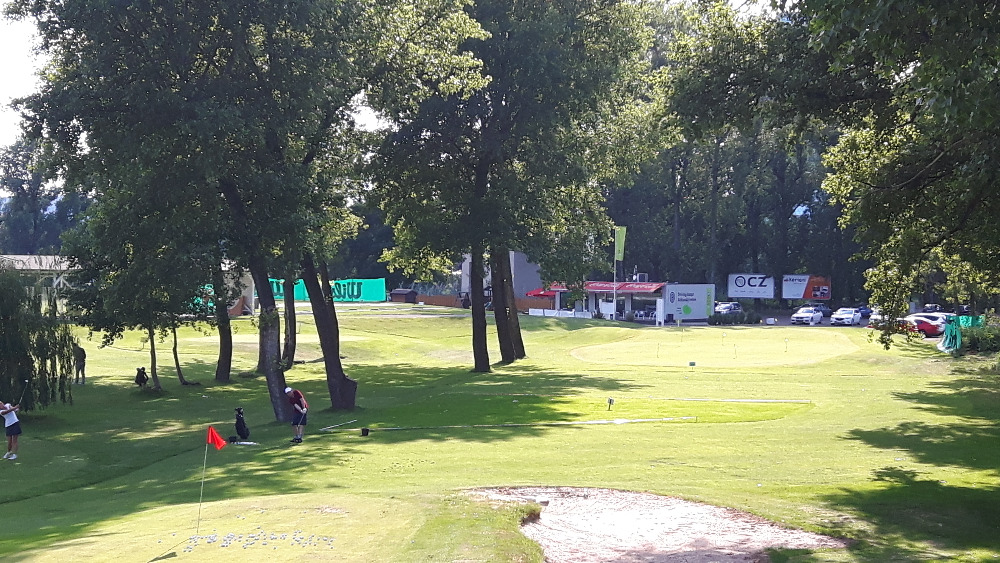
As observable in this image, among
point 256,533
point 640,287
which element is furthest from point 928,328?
point 256,533

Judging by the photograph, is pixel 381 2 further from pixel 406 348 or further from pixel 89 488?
pixel 406 348

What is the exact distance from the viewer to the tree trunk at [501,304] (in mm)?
48069

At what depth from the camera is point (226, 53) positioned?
93.3ft

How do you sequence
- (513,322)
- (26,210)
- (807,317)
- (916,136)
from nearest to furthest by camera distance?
(916,136) < (513,322) < (807,317) < (26,210)

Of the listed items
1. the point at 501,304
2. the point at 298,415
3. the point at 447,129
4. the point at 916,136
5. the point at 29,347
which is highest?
the point at 447,129

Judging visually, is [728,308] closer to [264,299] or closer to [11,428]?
[264,299]

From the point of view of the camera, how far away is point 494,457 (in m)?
21.0

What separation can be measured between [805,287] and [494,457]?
8132 centimetres

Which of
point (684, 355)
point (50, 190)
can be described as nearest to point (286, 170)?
point (684, 355)

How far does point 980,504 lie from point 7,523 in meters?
16.5

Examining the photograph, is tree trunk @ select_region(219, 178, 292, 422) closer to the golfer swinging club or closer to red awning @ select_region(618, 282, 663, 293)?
the golfer swinging club

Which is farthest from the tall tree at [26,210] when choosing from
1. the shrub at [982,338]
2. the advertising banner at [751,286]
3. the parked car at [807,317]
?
the shrub at [982,338]

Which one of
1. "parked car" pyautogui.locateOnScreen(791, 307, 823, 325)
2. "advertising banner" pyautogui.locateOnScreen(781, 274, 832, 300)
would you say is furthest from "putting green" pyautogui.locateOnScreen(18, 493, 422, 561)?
"advertising banner" pyautogui.locateOnScreen(781, 274, 832, 300)

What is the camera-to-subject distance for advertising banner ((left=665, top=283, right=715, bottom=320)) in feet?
264
